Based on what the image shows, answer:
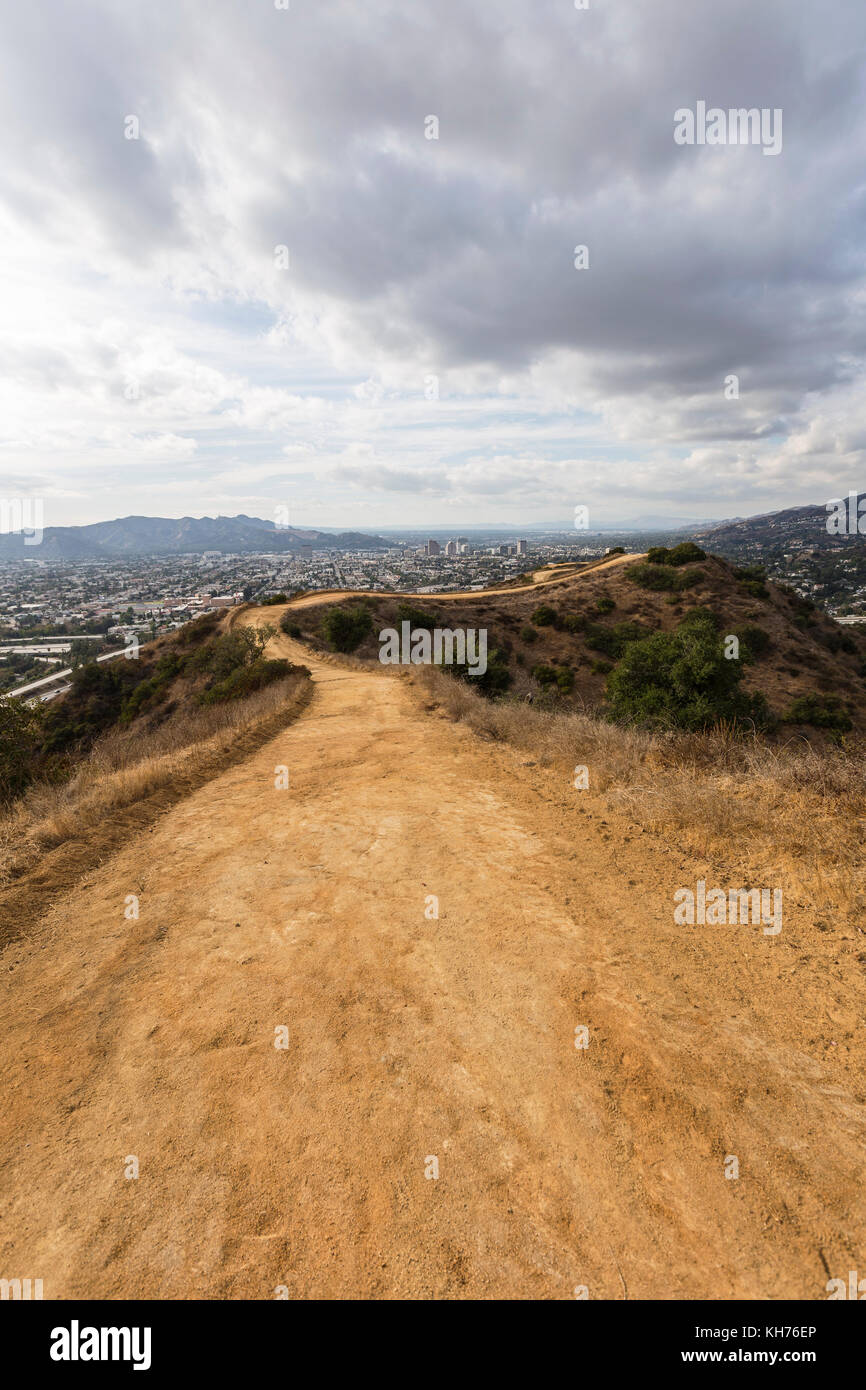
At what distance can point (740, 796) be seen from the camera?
6.50 meters

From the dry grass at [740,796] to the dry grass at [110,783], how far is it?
622 cm

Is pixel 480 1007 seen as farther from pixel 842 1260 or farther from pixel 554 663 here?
pixel 554 663

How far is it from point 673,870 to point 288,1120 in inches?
165

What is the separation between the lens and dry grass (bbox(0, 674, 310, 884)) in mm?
6465

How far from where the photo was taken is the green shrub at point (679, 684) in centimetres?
1339

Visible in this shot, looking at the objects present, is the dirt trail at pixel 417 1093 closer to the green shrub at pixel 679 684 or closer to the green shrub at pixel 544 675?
the green shrub at pixel 679 684

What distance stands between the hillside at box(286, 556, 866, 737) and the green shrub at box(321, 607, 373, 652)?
1.60 ft

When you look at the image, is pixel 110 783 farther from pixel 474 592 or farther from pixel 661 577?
pixel 474 592

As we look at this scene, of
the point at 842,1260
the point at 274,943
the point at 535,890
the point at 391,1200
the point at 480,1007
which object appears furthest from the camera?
the point at 535,890

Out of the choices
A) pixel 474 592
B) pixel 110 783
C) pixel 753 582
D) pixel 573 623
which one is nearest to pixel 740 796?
pixel 110 783

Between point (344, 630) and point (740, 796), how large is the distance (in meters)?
25.7

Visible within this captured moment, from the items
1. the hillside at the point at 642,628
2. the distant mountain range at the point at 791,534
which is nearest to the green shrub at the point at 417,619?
the hillside at the point at 642,628
